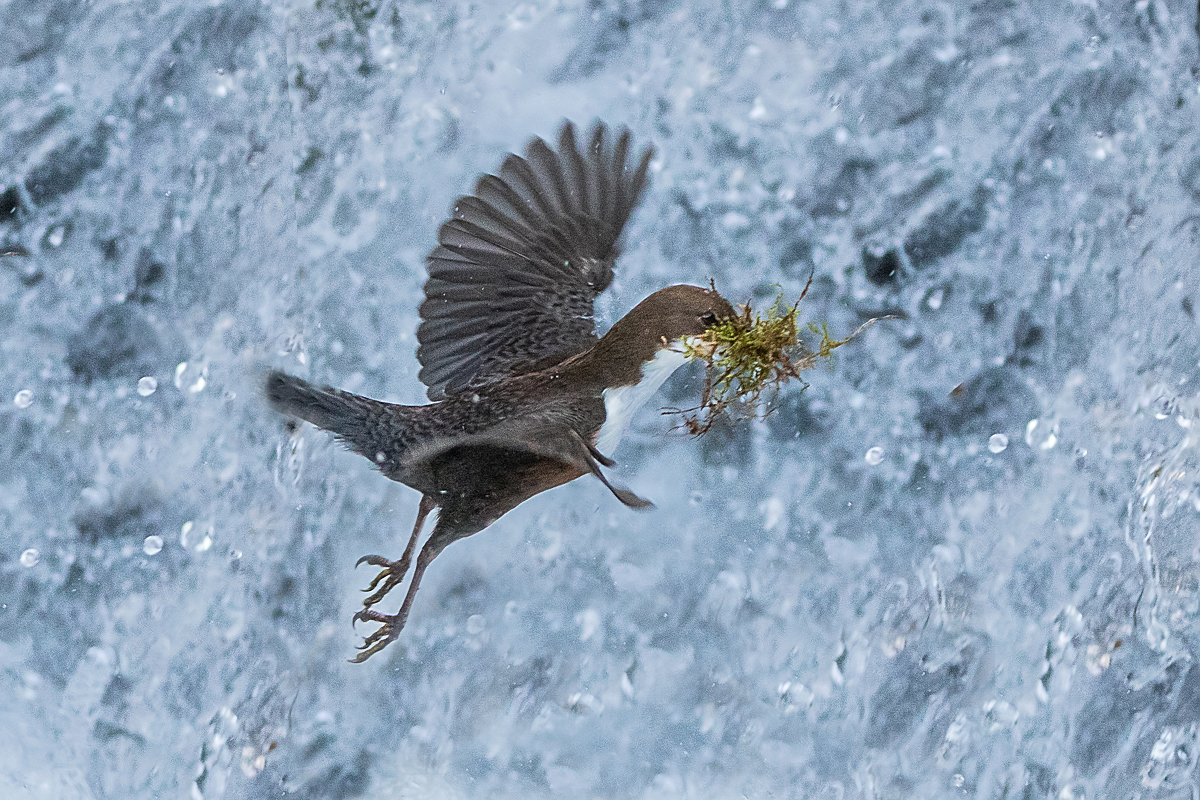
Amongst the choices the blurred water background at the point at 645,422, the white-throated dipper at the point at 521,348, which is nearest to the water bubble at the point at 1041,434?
the blurred water background at the point at 645,422

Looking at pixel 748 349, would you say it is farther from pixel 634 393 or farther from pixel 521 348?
pixel 521 348

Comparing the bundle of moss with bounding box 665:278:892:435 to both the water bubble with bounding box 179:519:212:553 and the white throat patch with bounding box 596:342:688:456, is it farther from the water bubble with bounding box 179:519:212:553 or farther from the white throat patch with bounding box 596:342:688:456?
the water bubble with bounding box 179:519:212:553

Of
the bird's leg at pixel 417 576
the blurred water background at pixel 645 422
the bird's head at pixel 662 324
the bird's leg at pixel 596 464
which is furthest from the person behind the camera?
the blurred water background at pixel 645 422

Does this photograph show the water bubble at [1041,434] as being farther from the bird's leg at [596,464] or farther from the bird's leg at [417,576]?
the bird's leg at [417,576]

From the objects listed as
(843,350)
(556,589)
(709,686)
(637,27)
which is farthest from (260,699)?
(637,27)

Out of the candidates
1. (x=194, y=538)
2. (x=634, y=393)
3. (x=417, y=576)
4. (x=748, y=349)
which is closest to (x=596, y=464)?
(x=634, y=393)

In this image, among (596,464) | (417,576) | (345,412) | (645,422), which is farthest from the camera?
(645,422)

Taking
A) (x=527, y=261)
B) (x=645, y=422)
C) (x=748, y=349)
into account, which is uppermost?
(x=527, y=261)
